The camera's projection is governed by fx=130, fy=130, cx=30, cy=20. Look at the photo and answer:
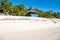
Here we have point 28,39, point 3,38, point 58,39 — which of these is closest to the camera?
point 3,38

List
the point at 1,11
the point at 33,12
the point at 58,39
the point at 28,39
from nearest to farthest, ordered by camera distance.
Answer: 1. the point at 28,39
2. the point at 58,39
3. the point at 1,11
4. the point at 33,12

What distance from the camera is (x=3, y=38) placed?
700cm

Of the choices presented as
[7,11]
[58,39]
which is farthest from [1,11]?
[58,39]

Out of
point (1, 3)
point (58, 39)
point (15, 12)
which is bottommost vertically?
point (58, 39)

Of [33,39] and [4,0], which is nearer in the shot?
[33,39]

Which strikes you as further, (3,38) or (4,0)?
(4,0)

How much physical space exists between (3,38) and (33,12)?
19.8m

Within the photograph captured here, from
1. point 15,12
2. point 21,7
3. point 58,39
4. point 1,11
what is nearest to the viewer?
point 58,39

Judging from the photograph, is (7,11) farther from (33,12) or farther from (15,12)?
(33,12)

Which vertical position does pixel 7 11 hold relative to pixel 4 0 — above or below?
below

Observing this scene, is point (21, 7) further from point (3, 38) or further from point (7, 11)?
point (3, 38)

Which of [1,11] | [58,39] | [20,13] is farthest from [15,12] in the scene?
[58,39]

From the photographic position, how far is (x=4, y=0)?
797 inches

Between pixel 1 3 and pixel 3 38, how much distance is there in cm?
1423
